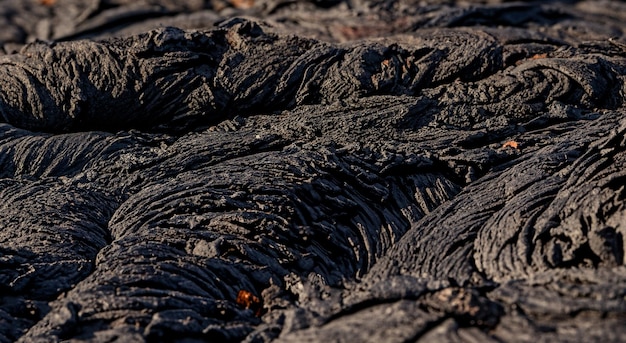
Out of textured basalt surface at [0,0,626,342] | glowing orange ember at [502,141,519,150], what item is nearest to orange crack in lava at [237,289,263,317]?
textured basalt surface at [0,0,626,342]

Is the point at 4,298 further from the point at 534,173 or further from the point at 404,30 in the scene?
the point at 404,30

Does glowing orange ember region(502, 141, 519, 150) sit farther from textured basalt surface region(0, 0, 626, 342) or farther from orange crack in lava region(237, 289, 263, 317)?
orange crack in lava region(237, 289, 263, 317)

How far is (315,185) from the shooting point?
19.7 ft

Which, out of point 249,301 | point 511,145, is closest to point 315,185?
point 249,301

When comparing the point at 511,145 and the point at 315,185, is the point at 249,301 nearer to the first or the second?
the point at 315,185

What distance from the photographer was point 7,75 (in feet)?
24.5

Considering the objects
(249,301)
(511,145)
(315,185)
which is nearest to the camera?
(249,301)

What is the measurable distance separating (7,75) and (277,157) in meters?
3.42

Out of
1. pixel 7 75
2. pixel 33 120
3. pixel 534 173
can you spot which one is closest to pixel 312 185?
pixel 534 173

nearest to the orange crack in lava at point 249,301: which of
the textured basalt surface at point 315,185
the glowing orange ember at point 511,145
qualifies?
the textured basalt surface at point 315,185

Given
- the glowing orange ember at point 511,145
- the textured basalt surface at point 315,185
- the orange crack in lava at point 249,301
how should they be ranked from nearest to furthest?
the textured basalt surface at point 315,185, the orange crack in lava at point 249,301, the glowing orange ember at point 511,145

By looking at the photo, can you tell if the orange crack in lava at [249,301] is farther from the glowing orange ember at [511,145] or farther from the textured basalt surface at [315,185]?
the glowing orange ember at [511,145]

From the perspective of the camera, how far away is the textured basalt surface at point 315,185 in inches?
183

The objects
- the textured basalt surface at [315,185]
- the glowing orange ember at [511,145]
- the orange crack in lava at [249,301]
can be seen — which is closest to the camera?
the textured basalt surface at [315,185]
